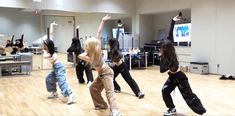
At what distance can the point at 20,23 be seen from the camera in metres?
12.1

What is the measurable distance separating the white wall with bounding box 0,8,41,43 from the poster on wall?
6.00m

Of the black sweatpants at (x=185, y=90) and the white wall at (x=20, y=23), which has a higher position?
the white wall at (x=20, y=23)

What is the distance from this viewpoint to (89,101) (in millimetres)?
5398

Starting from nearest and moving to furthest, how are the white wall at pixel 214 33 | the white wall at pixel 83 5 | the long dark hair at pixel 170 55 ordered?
the long dark hair at pixel 170 55 → the white wall at pixel 214 33 → the white wall at pixel 83 5

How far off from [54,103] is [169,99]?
227 centimetres

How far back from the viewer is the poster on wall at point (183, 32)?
444 inches

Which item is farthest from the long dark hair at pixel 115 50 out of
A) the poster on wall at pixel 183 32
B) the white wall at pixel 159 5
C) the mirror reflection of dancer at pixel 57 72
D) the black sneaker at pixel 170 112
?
the poster on wall at pixel 183 32

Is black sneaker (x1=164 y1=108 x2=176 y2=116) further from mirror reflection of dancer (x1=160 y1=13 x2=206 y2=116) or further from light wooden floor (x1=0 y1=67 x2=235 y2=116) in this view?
mirror reflection of dancer (x1=160 y1=13 x2=206 y2=116)

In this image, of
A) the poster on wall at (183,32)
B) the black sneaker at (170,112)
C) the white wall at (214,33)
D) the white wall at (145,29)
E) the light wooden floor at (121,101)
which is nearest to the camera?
the black sneaker at (170,112)

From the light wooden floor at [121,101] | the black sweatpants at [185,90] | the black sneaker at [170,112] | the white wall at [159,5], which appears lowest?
the light wooden floor at [121,101]

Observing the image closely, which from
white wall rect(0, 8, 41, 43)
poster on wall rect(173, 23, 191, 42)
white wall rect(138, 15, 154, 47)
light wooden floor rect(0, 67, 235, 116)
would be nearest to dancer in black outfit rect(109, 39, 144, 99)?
light wooden floor rect(0, 67, 235, 116)

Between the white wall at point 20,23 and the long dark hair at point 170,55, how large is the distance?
29.0 ft

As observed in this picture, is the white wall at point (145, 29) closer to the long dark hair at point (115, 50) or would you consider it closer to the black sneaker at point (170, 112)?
the long dark hair at point (115, 50)

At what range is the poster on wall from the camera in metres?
11.3
